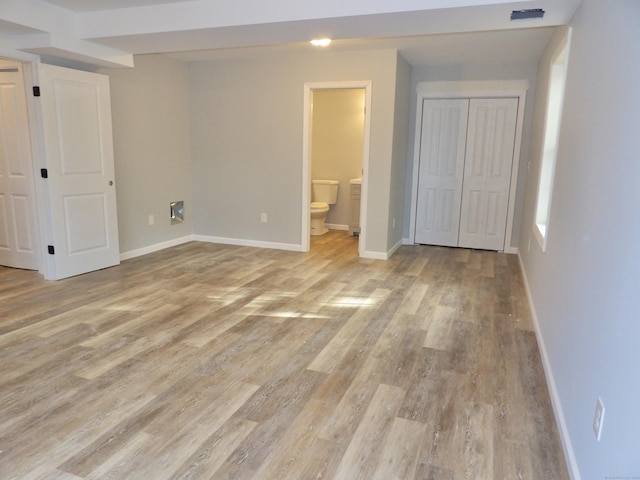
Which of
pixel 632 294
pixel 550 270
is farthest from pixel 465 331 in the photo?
pixel 632 294

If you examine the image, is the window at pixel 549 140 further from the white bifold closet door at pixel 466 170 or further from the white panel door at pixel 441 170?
the white panel door at pixel 441 170

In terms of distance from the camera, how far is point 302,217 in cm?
561

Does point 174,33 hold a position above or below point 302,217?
above

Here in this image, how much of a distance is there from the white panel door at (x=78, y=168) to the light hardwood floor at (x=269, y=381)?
350 mm

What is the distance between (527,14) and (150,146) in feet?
13.9

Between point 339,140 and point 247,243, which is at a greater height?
point 339,140

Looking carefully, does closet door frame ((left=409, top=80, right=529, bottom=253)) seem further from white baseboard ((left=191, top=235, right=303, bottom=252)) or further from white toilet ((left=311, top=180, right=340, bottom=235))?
white baseboard ((left=191, top=235, right=303, bottom=252))

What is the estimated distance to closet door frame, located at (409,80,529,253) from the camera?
5395mm

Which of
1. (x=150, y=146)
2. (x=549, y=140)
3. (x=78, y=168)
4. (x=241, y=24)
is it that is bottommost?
A: (x=78, y=168)

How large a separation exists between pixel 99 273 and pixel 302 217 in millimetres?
2397

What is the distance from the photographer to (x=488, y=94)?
5.50m

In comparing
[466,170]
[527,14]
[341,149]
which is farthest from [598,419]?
[341,149]

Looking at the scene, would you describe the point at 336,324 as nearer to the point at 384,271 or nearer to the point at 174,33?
the point at 384,271

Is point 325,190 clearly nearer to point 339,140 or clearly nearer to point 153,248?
point 339,140
